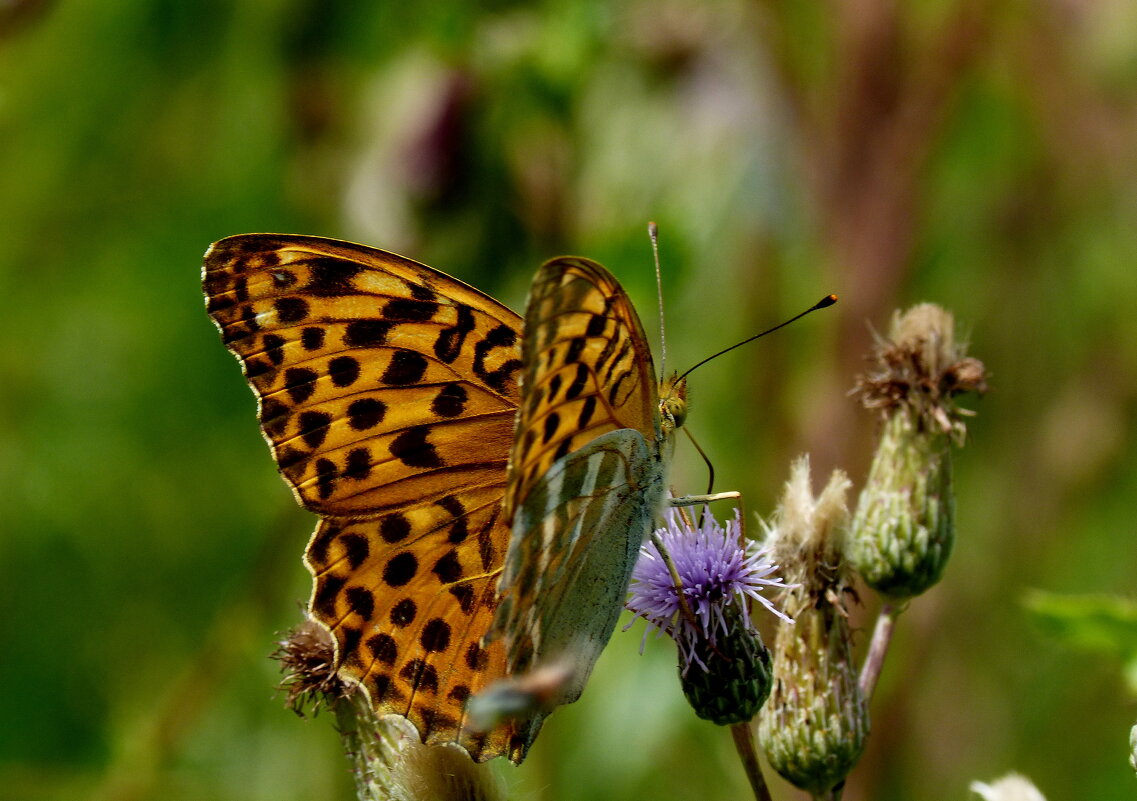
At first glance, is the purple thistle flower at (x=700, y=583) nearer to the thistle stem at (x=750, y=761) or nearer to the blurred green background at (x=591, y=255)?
the thistle stem at (x=750, y=761)

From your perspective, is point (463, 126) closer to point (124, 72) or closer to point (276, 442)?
point (124, 72)

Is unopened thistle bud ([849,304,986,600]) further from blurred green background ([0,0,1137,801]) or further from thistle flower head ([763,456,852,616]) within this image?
blurred green background ([0,0,1137,801])

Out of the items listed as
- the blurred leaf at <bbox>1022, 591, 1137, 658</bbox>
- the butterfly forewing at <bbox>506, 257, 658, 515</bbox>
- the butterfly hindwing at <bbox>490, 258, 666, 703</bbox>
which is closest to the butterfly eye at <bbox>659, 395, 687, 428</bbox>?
the butterfly hindwing at <bbox>490, 258, 666, 703</bbox>

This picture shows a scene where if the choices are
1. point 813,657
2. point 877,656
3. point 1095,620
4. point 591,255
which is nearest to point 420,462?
point 813,657

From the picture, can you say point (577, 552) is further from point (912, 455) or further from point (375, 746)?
point (912, 455)

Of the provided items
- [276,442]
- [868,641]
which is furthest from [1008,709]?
[276,442]

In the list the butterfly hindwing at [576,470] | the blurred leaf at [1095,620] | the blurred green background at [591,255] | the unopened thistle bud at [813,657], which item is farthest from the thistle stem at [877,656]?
the blurred green background at [591,255]

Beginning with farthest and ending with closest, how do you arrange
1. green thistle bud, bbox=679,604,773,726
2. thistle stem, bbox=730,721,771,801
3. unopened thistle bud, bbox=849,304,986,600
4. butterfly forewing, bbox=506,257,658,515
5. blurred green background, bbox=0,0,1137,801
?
1. blurred green background, bbox=0,0,1137,801
2. unopened thistle bud, bbox=849,304,986,600
3. green thistle bud, bbox=679,604,773,726
4. thistle stem, bbox=730,721,771,801
5. butterfly forewing, bbox=506,257,658,515
